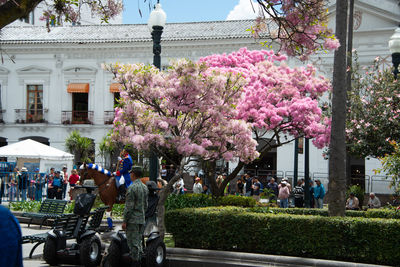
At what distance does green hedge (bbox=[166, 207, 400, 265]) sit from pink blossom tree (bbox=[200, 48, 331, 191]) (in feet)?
18.3

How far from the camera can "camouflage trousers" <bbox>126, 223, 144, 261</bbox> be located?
8.29m

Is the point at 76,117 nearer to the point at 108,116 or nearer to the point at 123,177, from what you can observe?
the point at 108,116

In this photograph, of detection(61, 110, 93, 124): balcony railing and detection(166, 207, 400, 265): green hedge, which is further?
detection(61, 110, 93, 124): balcony railing

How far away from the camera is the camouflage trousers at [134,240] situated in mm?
8289

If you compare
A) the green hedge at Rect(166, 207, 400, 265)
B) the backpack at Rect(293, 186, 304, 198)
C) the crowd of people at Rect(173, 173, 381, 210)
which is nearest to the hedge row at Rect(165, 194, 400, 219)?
the green hedge at Rect(166, 207, 400, 265)

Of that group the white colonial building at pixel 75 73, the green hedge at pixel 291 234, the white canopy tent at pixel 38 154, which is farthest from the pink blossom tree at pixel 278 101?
the white colonial building at pixel 75 73

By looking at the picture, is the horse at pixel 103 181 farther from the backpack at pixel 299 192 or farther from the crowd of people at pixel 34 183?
the backpack at pixel 299 192

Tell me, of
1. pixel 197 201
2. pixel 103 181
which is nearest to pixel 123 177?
pixel 103 181

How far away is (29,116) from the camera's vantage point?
1407 inches

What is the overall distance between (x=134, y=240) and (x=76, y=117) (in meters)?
28.3

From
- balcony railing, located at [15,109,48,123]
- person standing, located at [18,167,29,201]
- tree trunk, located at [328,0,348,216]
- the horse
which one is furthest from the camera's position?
balcony railing, located at [15,109,48,123]

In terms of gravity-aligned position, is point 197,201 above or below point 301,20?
below

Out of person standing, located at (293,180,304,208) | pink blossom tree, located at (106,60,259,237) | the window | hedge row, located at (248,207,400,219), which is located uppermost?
the window

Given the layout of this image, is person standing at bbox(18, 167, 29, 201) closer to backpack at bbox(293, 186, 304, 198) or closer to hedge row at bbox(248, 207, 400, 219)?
backpack at bbox(293, 186, 304, 198)
